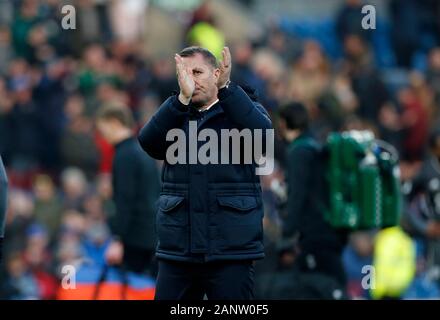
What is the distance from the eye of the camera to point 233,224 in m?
9.37

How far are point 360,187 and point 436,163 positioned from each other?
2.56m

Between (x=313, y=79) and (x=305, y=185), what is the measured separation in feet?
27.4

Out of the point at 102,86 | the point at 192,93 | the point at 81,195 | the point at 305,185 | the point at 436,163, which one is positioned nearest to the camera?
the point at 192,93

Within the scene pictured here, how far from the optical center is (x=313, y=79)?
67.5ft

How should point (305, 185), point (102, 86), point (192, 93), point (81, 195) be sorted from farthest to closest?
point (102, 86) < point (81, 195) < point (305, 185) < point (192, 93)

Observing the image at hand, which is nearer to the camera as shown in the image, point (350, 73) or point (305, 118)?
point (305, 118)

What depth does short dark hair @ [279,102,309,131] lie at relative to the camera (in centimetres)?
1243

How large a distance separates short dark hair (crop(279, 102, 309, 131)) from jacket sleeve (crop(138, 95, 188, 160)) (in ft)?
9.68

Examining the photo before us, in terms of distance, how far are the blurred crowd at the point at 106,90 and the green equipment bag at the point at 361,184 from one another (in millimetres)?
→ 4398

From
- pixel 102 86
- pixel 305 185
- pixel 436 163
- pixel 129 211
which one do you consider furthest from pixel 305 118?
pixel 102 86

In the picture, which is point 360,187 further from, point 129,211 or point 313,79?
point 313,79

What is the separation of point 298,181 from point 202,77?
3.09 m

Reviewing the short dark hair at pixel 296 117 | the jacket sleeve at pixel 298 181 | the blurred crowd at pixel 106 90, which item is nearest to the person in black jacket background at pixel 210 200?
the jacket sleeve at pixel 298 181
